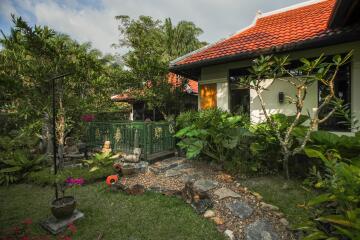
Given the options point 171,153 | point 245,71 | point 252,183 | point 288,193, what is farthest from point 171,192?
point 245,71

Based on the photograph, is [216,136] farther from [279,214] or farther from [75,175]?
[75,175]

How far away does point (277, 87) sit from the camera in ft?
21.1

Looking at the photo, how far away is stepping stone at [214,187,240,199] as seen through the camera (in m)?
4.20

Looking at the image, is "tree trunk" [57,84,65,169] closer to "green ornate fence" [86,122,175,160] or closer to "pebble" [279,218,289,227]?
"green ornate fence" [86,122,175,160]

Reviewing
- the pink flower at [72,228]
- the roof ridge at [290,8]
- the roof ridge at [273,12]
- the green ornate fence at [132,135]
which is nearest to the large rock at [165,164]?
the green ornate fence at [132,135]

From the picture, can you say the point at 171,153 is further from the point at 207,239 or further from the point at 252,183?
the point at 207,239

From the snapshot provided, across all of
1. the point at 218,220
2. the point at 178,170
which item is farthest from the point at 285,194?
the point at 178,170

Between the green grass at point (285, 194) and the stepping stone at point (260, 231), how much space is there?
0.38 m

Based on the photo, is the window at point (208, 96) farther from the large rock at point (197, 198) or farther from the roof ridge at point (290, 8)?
the roof ridge at point (290, 8)

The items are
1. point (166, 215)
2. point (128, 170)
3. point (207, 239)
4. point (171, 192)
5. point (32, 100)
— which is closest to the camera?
point (207, 239)

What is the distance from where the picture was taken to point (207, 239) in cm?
310

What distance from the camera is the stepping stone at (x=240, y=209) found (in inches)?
144

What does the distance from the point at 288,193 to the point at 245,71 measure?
4161 millimetres

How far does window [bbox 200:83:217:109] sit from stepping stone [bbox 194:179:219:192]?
3.48m
